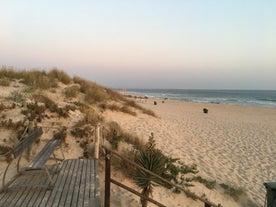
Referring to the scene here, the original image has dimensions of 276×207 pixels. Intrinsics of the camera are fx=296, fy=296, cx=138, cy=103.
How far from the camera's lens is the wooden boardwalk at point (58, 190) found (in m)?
4.67

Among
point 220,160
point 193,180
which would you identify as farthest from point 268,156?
point 193,180

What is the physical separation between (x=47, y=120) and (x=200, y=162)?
17.8 ft

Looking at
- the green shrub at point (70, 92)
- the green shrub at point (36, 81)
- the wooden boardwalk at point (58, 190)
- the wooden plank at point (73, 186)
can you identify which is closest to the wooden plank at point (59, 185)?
the wooden boardwalk at point (58, 190)

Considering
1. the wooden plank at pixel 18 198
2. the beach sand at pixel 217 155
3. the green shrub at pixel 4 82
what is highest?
the green shrub at pixel 4 82

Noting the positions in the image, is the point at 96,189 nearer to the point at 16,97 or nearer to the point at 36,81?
the point at 16,97

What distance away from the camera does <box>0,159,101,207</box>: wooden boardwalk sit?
184 inches

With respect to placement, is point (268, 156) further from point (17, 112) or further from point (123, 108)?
point (17, 112)

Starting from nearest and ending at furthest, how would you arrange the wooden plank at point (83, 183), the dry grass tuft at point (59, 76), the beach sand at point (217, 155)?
the wooden plank at point (83, 183) → the beach sand at point (217, 155) → the dry grass tuft at point (59, 76)

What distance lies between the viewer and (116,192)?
6750mm

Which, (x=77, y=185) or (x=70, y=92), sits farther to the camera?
(x=70, y=92)

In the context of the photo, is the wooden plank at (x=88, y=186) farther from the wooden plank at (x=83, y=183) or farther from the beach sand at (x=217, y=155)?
the beach sand at (x=217, y=155)

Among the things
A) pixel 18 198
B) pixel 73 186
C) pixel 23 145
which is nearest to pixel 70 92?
pixel 23 145

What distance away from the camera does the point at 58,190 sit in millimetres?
5215

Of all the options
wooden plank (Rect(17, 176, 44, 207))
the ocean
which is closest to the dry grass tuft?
wooden plank (Rect(17, 176, 44, 207))
